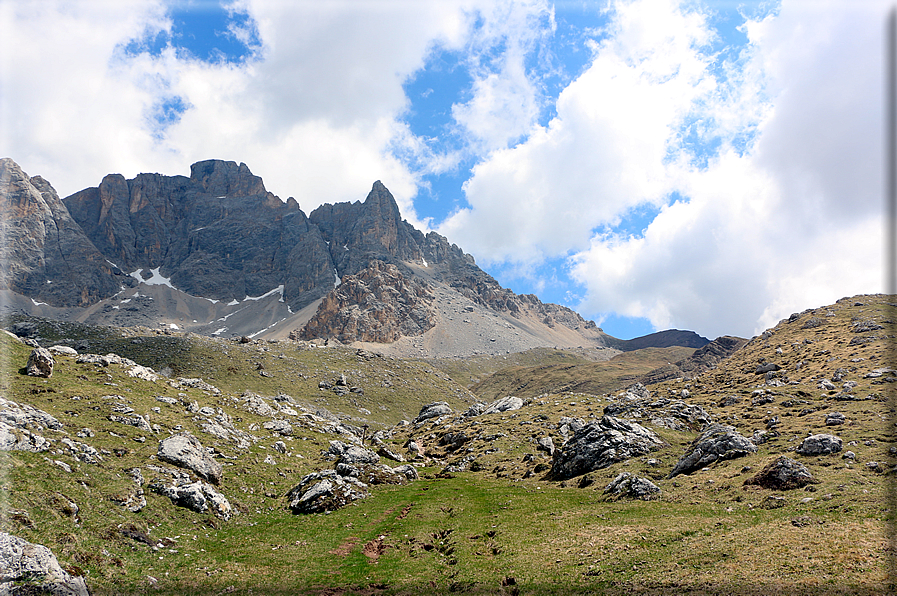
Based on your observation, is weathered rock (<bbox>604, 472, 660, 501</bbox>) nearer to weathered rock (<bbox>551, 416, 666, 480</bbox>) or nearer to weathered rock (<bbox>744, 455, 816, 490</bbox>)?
weathered rock (<bbox>744, 455, 816, 490</bbox>)

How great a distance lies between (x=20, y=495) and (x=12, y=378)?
28312 mm

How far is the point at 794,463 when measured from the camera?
33.6 m

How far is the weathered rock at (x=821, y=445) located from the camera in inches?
1492

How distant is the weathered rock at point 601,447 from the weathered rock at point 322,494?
2561cm

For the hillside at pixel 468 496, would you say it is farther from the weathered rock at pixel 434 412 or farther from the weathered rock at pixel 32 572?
the weathered rock at pixel 434 412

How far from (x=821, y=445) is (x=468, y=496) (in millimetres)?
34796

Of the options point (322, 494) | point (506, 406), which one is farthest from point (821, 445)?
point (506, 406)

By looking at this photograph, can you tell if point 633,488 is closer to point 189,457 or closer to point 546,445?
point 546,445

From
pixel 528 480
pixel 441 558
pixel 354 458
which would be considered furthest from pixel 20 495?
pixel 528 480

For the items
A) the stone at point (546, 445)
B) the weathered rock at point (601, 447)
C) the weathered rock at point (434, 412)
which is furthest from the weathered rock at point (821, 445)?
the weathered rock at point (434, 412)

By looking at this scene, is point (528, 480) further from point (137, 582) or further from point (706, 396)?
point (706, 396)

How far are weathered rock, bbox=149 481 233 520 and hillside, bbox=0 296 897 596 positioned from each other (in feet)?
0.97

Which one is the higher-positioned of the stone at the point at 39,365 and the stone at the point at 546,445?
the stone at the point at 39,365

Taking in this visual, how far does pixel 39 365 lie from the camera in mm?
44844
